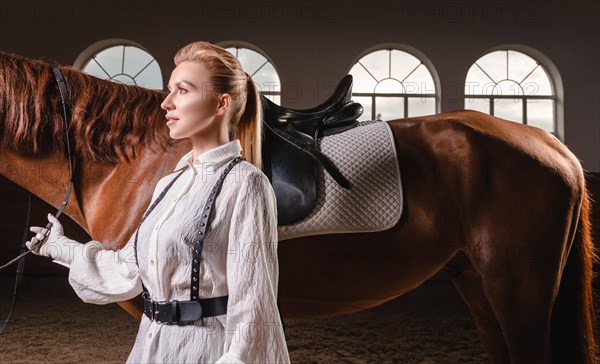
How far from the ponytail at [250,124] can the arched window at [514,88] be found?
245 inches

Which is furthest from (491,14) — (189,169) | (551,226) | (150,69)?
(189,169)

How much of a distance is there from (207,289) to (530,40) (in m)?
6.93

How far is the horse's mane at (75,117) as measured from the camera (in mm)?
1349

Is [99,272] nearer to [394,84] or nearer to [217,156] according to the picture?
[217,156]

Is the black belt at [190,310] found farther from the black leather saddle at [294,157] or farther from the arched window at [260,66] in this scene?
the arched window at [260,66]

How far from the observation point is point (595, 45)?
6488 millimetres

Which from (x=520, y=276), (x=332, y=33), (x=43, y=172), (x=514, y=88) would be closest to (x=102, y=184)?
(x=43, y=172)

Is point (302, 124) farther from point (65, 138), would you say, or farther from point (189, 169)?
point (189, 169)

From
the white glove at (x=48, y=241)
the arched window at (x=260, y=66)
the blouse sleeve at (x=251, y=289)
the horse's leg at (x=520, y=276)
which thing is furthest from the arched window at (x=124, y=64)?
the blouse sleeve at (x=251, y=289)

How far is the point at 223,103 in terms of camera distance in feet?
2.43

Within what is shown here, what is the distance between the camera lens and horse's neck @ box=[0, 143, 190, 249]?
1318 millimetres

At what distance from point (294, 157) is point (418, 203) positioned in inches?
17.0

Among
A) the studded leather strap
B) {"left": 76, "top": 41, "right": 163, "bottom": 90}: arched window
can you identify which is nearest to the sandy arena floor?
the studded leather strap

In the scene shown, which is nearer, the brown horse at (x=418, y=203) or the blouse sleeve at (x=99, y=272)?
the blouse sleeve at (x=99, y=272)
